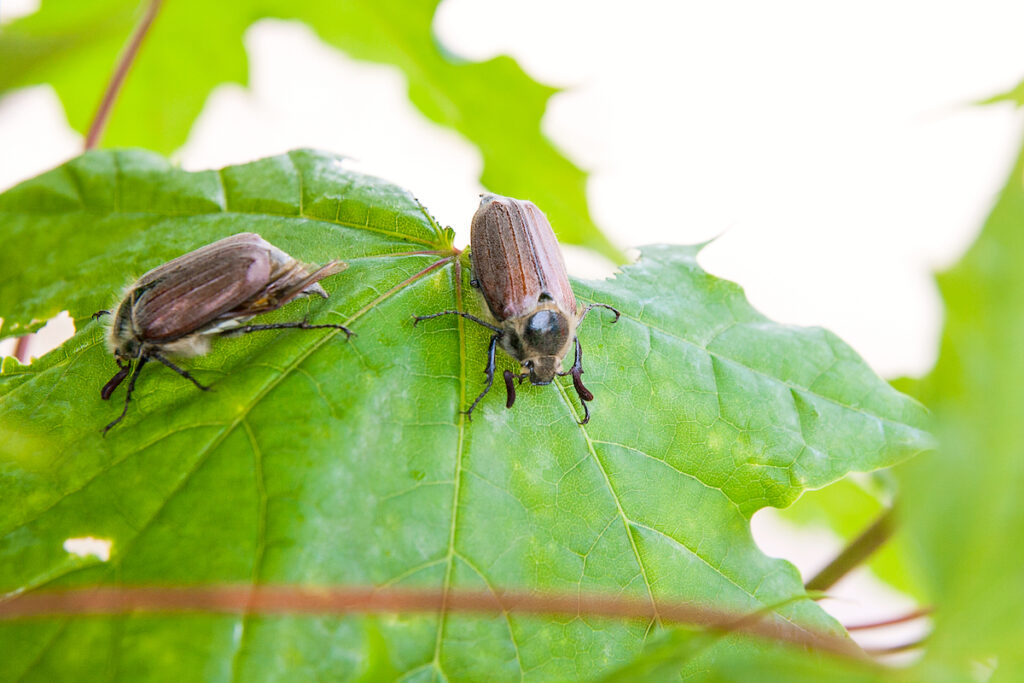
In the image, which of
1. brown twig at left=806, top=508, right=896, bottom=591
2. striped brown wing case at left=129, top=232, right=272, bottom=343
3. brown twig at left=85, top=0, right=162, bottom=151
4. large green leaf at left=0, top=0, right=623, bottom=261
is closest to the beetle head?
large green leaf at left=0, top=0, right=623, bottom=261

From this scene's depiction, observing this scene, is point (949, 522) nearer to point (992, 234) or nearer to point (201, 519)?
point (992, 234)

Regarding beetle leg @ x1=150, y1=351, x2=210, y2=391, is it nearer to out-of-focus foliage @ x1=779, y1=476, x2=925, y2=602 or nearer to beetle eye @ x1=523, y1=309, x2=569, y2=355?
beetle eye @ x1=523, y1=309, x2=569, y2=355

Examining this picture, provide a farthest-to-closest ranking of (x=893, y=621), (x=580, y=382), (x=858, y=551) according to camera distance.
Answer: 1. (x=893, y=621)
2. (x=858, y=551)
3. (x=580, y=382)

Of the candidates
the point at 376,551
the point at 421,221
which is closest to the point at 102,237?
the point at 421,221

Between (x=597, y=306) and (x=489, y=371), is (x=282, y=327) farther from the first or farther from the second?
(x=597, y=306)

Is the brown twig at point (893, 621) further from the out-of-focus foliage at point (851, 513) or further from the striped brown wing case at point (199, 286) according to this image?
the striped brown wing case at point (199, 286)

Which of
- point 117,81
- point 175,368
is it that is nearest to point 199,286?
point 175,368

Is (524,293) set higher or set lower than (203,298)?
lower
